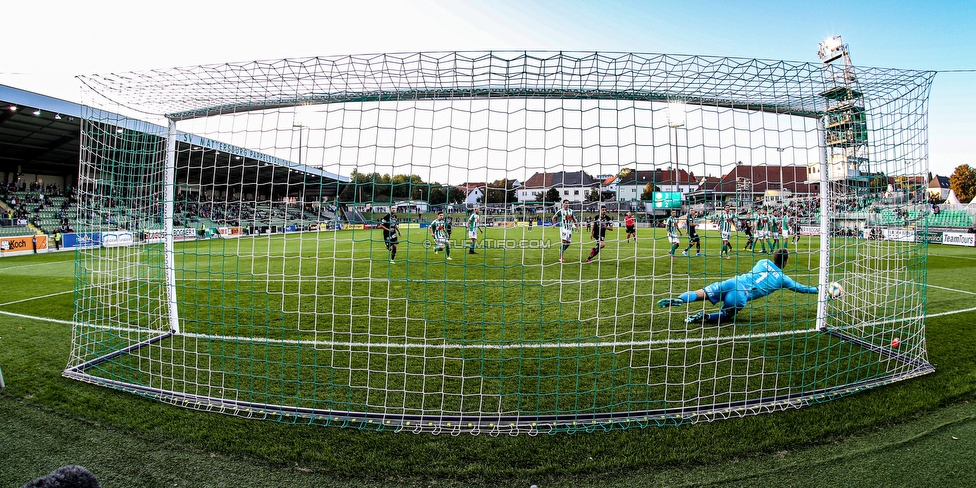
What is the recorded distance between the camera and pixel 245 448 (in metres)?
3.04

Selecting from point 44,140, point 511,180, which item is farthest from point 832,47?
point 44,140

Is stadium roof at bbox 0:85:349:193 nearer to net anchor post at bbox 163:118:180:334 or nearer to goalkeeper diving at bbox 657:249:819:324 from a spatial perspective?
net anchor post at bbox 163:118:180:334

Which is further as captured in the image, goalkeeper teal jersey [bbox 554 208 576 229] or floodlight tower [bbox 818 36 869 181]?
goalkeeper teal jersey [bbox 554 208 576 229]

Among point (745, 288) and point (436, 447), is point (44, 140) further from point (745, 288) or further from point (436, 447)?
point (745, 288)

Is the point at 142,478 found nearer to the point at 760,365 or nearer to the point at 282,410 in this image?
the point at 282,410

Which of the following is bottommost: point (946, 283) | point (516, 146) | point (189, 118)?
point (946, 283)

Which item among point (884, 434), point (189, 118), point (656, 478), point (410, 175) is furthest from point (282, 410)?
point (884, 434)

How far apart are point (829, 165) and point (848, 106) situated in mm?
783

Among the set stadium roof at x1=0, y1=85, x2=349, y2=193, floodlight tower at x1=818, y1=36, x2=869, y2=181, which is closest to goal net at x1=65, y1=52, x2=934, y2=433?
floodlight tower at x1=818, y1=36, x2=869, y2=181

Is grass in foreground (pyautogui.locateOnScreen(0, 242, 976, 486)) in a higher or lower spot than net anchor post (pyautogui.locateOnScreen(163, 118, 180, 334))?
lower

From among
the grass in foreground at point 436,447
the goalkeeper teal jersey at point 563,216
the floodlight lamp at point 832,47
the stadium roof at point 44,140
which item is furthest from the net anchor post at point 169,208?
the floodlight lamp at point 832,47

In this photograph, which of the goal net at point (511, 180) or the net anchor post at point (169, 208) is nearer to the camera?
the goal net at point (511, 180)

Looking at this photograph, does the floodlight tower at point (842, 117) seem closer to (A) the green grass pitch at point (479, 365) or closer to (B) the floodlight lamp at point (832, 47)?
(B) the floodlight lamp at point (832, 47)

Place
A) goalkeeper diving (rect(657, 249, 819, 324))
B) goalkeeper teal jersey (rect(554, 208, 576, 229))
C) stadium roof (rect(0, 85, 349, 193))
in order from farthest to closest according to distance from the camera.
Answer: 1. stadium roof (rect(0, 85, 349, 193))
2. goalkeeper diving (rect(657, 249, 819, 324))
3. goalkeeper teal jersey (rect(554, 208, 576, 229))
